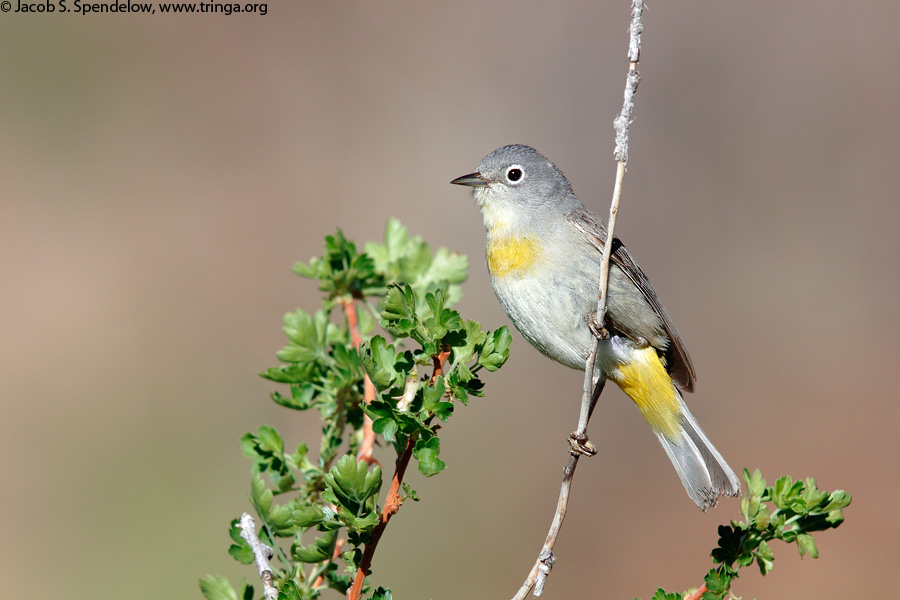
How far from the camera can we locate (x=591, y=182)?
7.55 meters

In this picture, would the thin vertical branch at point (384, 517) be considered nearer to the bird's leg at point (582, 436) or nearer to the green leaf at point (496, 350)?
the green leaf at point (496, 350)

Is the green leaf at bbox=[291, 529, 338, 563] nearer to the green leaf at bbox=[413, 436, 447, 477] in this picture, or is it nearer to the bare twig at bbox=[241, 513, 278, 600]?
the bare twig at bbox=[241, 513, 278, 600]

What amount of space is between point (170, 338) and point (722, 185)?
557 centimetres

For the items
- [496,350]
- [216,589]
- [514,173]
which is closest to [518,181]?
[514,173]

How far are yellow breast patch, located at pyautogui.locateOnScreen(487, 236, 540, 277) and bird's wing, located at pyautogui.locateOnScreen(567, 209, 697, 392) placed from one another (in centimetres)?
27

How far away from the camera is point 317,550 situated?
6.04 ft

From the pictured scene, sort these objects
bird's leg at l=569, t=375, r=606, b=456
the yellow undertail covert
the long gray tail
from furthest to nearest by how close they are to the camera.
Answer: the yellow undertail covert → the long gray tail → bird's leg at l=569, t=375, r=606, b=456

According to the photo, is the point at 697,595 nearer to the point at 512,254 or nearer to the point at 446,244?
the point at 512,254

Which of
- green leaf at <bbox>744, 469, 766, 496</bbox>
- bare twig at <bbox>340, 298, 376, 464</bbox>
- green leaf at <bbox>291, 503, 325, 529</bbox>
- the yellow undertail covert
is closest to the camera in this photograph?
green leaf at <bbox>291, 503, 325, 529</bbox>

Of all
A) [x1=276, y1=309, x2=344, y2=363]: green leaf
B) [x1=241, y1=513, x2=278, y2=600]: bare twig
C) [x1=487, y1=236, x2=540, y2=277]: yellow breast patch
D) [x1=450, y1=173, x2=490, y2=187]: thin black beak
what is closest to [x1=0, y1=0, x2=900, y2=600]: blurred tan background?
[x1=487, y1=236, x2=540, y2=277]: yellow breast patch

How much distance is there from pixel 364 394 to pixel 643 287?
162 cm

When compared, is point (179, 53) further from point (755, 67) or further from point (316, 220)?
point (755, 67)

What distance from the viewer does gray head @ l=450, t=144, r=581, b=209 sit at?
365cm

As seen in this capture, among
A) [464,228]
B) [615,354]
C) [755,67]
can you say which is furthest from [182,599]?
[755,67]
